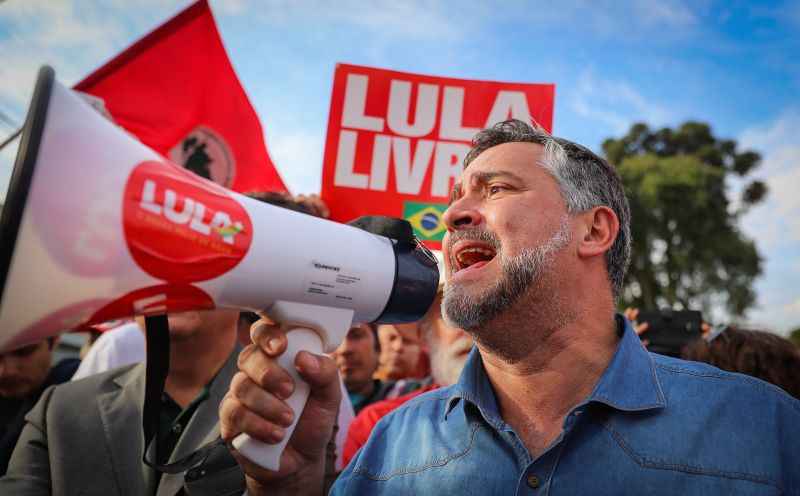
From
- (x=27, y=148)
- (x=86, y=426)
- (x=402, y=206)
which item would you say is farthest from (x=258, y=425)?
(x=402, y=206)

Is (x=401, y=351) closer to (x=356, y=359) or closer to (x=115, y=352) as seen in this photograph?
(x=356, y=359)

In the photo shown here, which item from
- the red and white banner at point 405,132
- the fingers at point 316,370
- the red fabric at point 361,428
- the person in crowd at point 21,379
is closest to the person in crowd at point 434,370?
the red fabric at point 361,428

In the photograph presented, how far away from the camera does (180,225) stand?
4.14 ft

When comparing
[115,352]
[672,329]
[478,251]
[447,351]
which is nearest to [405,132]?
[447,351]

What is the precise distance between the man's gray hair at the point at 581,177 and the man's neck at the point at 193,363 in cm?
143

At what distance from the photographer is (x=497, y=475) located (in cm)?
150

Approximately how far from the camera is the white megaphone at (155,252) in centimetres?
104

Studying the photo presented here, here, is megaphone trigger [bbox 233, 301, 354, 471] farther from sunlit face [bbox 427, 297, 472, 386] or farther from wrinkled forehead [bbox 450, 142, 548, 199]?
sunlit face [bbox 427, 297, 472, 386]

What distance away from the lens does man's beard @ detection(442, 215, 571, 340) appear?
5.72ft

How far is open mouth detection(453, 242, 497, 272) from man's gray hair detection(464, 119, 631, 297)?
1.02 feet

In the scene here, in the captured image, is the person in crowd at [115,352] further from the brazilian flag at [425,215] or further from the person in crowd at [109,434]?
the brazilian flag at [425,215]

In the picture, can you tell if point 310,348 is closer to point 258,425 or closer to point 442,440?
point 258,425

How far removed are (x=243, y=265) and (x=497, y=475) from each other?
0.86 m

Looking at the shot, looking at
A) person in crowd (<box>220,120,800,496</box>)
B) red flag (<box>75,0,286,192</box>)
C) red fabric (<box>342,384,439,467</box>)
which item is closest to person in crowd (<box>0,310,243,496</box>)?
person in crowd (<box>220,120,800,496</box>)
